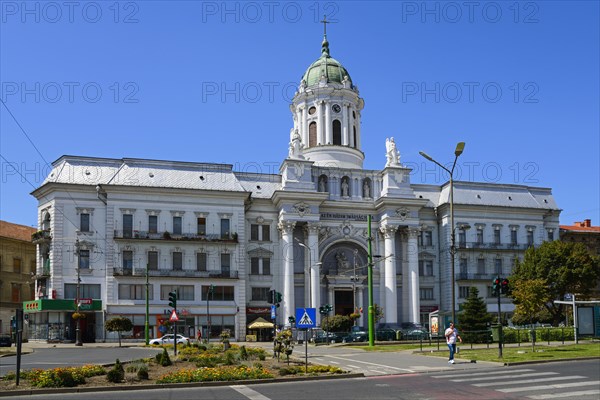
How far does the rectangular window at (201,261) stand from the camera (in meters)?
69.9

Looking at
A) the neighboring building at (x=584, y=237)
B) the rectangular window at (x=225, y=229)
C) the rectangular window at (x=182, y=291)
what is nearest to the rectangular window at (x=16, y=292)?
the rectangular window at (x=182, y=291)

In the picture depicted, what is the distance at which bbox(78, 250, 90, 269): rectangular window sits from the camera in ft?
217

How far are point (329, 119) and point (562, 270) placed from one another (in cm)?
3080

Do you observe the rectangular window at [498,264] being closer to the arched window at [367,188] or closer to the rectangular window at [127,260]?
the arched window at [367,188]

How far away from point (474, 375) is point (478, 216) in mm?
57274

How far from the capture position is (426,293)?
77500mm

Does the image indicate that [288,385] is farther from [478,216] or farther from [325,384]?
[478,216]

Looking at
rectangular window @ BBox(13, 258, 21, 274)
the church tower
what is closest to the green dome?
the church tower

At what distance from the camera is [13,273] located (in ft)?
254

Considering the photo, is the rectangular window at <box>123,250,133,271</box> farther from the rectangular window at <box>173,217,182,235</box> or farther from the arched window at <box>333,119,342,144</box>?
the arched window at <box>333,119,342,144</box>

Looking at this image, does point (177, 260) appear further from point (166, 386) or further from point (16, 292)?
point (166, 386)

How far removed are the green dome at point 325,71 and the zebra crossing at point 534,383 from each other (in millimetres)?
61153

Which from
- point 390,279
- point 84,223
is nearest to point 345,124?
point 390,279

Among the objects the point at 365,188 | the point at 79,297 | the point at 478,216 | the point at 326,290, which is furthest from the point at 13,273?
the point at 478,216
